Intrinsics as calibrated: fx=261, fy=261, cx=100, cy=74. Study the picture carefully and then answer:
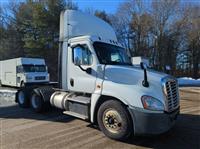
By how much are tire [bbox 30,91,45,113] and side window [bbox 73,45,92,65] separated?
244 cm

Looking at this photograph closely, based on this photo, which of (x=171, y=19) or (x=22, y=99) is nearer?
(x=22, y=99)

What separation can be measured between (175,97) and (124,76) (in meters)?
1.30

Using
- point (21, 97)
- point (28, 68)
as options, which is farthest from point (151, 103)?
point (28, 68)

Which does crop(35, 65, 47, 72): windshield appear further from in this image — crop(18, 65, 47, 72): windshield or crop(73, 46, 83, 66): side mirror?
crop(73, 46, 83, 66): side mirror

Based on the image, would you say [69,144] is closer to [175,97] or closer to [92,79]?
[92,79]

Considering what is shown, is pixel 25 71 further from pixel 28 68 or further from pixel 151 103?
pixel 151 103

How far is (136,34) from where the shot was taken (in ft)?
131

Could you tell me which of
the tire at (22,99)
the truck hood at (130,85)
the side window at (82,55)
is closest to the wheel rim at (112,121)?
the truck hood at (130,85)

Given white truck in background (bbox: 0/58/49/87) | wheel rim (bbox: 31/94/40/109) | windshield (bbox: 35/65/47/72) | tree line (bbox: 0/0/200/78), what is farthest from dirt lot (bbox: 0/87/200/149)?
tree line (bbox: 0/0/200/78)

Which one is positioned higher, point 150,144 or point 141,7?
point 141,7

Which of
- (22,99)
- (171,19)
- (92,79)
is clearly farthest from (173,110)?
(171,19)

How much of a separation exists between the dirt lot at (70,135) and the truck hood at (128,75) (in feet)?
4.46

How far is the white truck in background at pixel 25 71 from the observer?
69.8ft

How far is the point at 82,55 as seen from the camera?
7.05 metres
